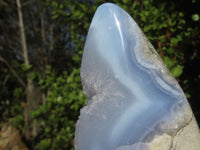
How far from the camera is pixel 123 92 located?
0.70 meters

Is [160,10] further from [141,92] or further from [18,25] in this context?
[18,25]

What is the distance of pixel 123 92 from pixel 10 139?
2.21 metres

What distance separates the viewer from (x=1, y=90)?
3859 millimetres

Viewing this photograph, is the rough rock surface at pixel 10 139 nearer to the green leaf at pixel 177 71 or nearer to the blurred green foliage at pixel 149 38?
the blurred green foliage at pixel 149 38

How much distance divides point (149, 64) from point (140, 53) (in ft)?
0.18

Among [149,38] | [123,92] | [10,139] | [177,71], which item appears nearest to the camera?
[123,92]

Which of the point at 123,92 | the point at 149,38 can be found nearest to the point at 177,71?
the point at 149,38

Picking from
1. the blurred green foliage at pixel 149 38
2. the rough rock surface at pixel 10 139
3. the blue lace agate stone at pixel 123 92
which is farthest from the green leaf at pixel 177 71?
the rough rock surface at pixel 10 139

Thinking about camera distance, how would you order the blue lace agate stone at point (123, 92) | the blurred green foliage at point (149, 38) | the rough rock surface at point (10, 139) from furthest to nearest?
the rough rock surface at point (10, 139)
the blurred green foliage at point (149, 38)
the blue lace agate stone at point (123, 92)

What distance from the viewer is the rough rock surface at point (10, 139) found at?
7.63 ft

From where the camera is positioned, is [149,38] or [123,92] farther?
[149,38]

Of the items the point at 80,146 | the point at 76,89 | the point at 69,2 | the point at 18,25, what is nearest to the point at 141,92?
the point at 80,146

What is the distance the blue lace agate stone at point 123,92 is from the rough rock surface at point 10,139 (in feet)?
6.44

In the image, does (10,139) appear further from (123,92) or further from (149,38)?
(123,92)
